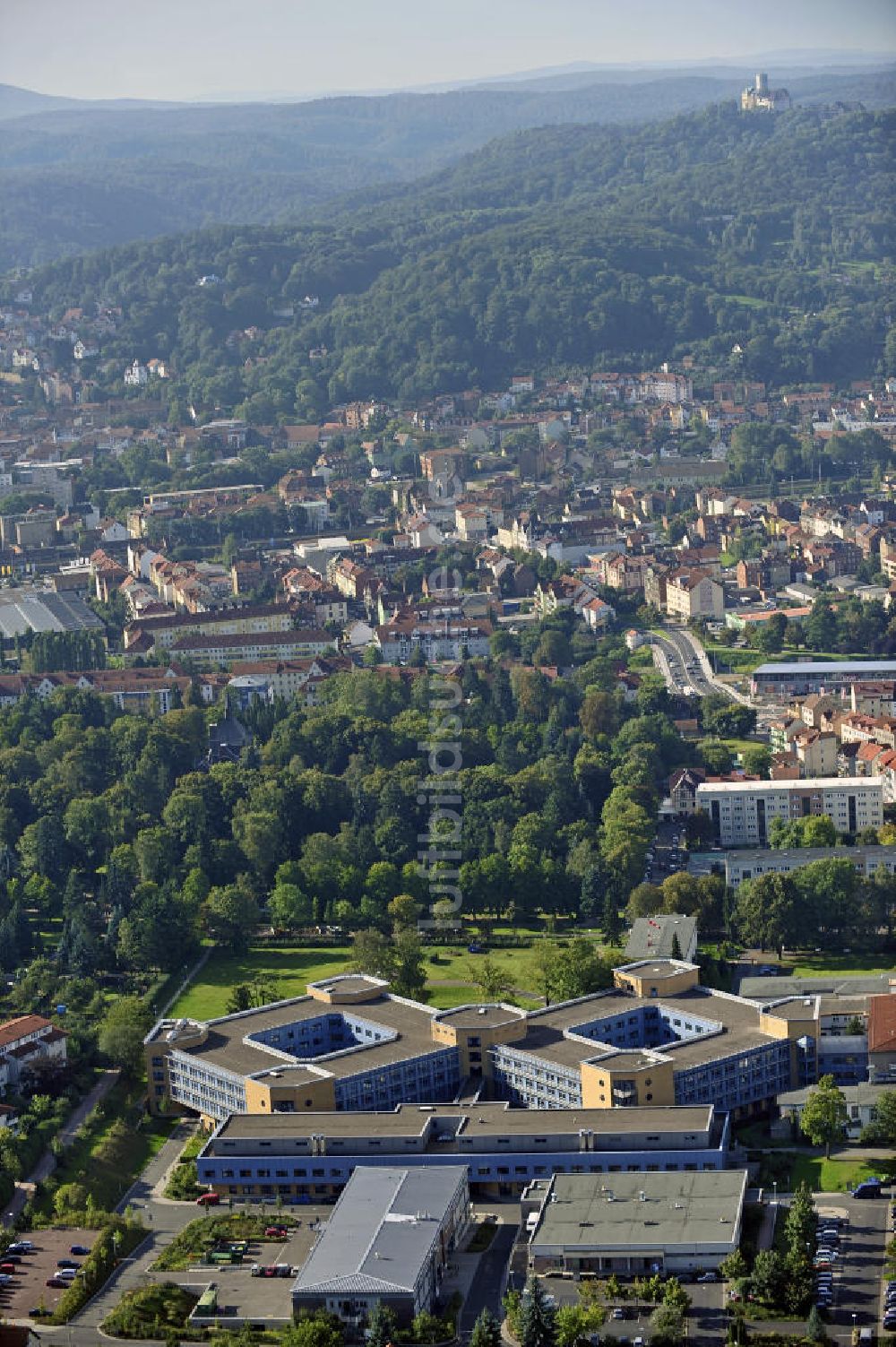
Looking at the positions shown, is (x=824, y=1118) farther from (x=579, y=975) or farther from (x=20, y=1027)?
(x=20, y=1027)

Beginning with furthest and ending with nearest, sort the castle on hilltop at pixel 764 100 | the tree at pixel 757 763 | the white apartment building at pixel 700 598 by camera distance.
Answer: the castle on hilltop at pixel 764 100 < the white apartment building at pixel 700 598 < the tree at pixel 757 763

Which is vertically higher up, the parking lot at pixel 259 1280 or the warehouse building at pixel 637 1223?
the warehouse building at pixel 637 1223

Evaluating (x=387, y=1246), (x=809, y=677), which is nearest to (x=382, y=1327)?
(x=387, y=1246)

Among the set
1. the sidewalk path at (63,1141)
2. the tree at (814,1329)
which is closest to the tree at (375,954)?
the sidewalk path at (63,1141)

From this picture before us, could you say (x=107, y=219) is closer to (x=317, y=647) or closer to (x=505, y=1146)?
(x=317, y=647)

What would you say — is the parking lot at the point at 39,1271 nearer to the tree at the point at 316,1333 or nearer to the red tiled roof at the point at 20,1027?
the tree at the point at 316,1333

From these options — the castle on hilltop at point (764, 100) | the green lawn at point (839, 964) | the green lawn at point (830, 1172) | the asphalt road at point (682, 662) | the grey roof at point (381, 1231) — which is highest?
the castle on hilltop at point (764, 100)
